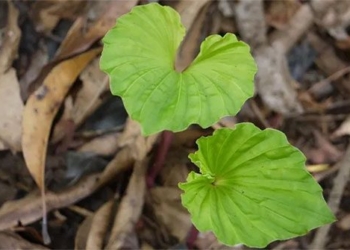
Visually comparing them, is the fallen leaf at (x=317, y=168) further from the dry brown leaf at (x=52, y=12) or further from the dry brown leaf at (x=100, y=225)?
the dry brown leaf at (x=52, y=12)

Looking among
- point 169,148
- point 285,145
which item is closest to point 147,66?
point 285,145

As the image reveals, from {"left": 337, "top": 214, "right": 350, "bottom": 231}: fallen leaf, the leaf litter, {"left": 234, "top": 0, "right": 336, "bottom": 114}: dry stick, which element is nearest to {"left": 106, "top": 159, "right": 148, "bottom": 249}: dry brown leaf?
the leaf litter

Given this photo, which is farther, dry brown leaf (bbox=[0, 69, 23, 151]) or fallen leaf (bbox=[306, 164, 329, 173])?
fallen leaf (bbox=[306, 164, 329, 173])

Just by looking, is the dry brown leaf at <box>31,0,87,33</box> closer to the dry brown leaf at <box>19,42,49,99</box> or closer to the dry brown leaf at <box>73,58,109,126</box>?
the dry brown leaf at <box>19,42,49,99</box>

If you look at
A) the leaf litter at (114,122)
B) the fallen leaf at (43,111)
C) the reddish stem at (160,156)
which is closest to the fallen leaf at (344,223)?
the leaf litter at (114,122)

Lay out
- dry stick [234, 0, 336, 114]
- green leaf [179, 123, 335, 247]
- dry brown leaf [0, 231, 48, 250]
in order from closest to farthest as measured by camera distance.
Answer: green leaf [179, 123, 335, 247]
dry brown leaf [0, 231, 48, 250]
dry stick [234, 0, 336, 114]

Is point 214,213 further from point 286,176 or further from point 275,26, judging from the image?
point 275,26
